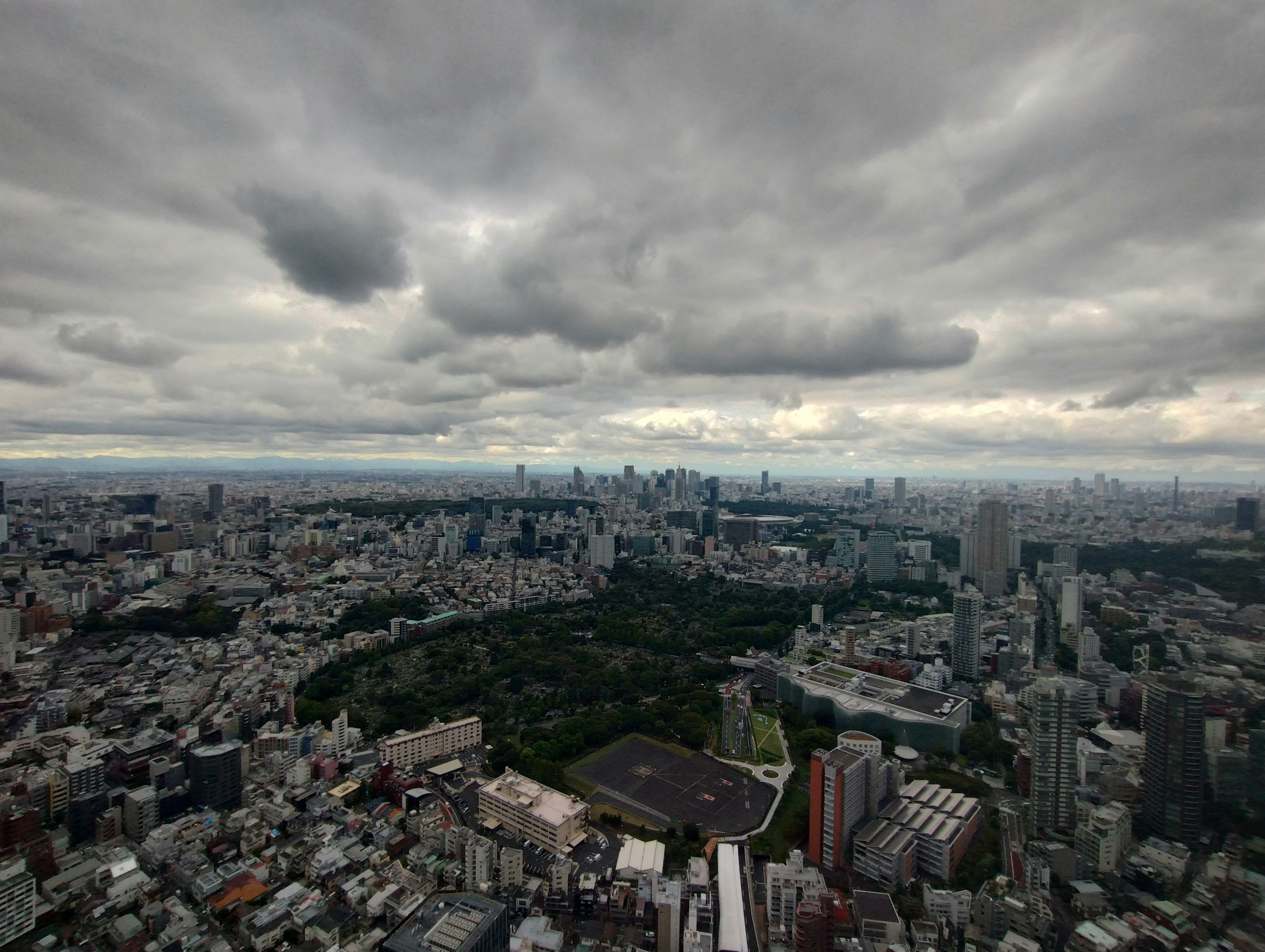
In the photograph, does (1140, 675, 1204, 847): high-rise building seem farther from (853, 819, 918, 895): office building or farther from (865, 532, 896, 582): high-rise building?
(865, 532, 896, 582): high-rise building

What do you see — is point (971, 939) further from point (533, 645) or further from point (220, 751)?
point (533, 645)

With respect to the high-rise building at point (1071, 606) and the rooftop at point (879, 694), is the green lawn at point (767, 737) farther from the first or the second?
the high-rise building at point (1071, 606)

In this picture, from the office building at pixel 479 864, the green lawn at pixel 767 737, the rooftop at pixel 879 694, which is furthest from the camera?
the rooftop at pixel 879 694

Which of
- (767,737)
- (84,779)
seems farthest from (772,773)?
(84,779)

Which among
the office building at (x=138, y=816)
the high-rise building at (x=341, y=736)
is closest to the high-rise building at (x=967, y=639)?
the high-rise building at (x=341, y=736)

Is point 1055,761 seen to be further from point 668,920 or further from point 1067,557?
point 1067,557
